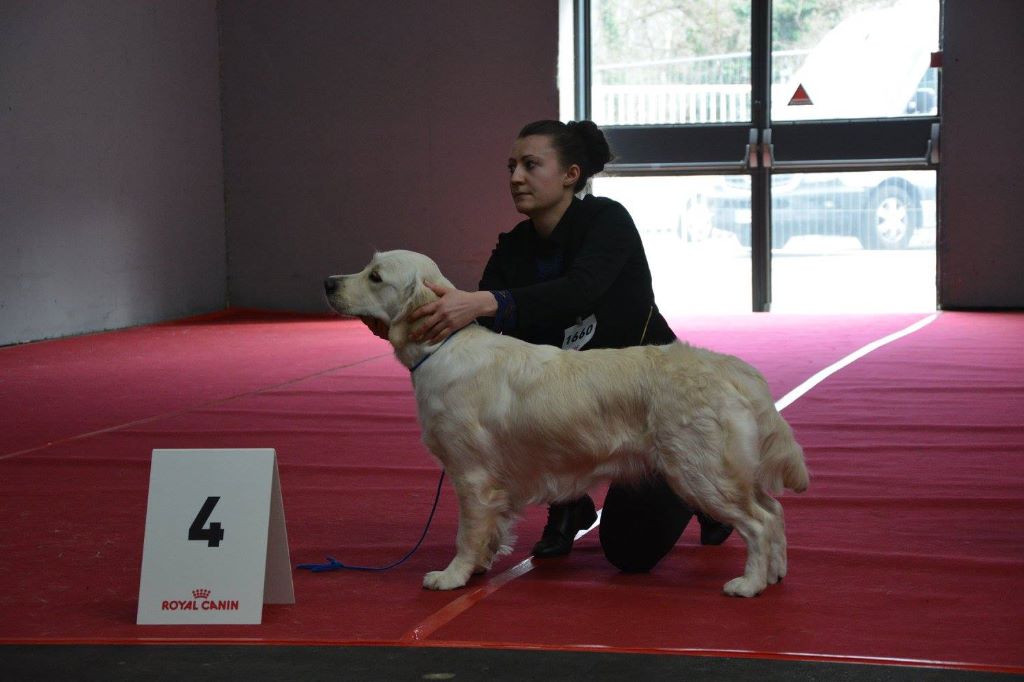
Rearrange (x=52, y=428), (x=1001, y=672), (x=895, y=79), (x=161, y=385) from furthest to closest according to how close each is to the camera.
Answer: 1. (x=895, y=79)
2. (x=161, y=385)
3. (x=52, y=428)
4. (x=1001, y=672)

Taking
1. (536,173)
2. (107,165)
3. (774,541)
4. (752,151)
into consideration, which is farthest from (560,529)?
(752,151)

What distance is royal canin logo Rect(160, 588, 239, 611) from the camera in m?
2.58

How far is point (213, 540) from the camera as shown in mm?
2631

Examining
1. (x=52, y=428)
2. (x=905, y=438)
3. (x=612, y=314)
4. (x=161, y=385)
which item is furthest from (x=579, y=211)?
(x=161, y=385)

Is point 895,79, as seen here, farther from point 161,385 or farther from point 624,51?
point 161,385

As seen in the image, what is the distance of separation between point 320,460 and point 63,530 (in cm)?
121

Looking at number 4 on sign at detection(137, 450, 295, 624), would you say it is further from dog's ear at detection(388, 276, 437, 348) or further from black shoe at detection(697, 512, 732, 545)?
black shoe at detection(697, 512, 732, 545)

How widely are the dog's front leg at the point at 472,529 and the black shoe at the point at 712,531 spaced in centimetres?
67

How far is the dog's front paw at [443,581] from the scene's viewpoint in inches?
111

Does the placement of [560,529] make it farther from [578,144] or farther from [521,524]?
[578,144]

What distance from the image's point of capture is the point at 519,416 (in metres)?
2.81

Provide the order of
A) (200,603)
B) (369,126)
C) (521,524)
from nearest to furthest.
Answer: (200,603) < (521,524) < (369,126)

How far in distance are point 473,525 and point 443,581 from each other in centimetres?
15

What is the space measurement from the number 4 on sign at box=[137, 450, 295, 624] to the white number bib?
3.13 ft
